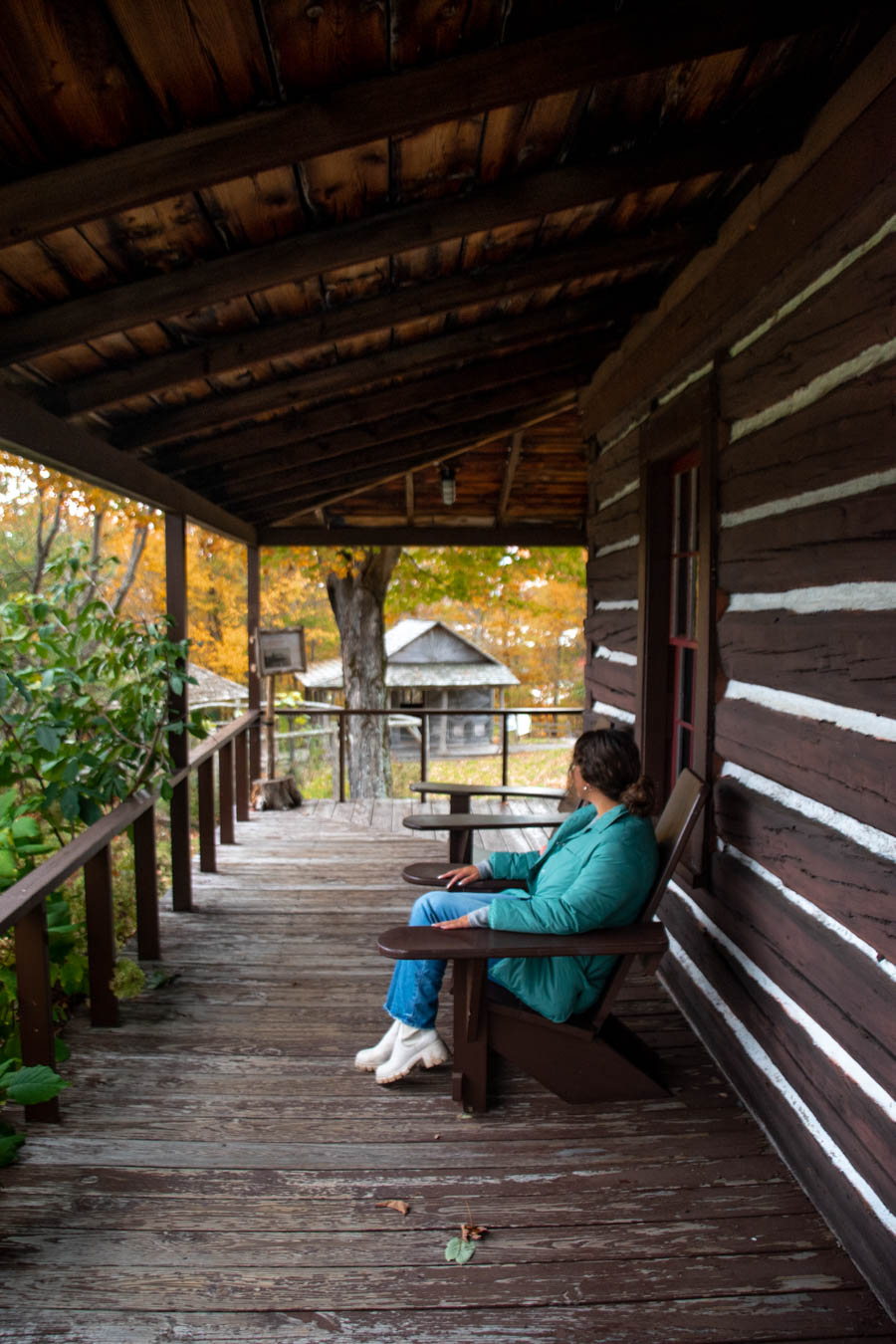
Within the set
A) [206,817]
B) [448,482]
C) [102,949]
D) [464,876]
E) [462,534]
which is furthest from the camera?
[462,534]

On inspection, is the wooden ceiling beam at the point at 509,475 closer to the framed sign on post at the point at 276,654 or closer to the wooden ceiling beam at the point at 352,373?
the framed sign on post at the point at 276,654

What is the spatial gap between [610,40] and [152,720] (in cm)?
326

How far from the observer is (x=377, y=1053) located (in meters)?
2.93

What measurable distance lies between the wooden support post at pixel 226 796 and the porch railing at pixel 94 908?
856mm

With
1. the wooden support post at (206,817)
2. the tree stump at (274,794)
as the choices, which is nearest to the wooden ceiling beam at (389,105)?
the wooden support post at (206,817)

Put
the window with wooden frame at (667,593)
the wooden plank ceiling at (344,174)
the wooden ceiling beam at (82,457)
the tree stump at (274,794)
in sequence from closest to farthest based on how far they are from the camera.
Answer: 1. the wooden plank ceiling at (344,174)
2. the wooden ceiling beam at (82,457)
3. the window with wooden frame at (667,593)
4. the tree stump at (274,794)

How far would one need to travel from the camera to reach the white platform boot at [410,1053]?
9.30 ft

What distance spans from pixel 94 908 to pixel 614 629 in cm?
297

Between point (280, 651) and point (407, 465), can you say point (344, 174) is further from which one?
point (280, 651)

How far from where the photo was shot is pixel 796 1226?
2131mm

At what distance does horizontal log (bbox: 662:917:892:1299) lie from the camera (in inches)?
75.7

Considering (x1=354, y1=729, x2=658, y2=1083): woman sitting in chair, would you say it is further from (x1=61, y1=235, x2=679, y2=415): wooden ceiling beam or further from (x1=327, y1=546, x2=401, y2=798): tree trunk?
(x1=327, y1=546, x2=401, y2=798): tree trunk

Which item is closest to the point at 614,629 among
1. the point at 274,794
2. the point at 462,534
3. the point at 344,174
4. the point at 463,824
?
the point at 463,824

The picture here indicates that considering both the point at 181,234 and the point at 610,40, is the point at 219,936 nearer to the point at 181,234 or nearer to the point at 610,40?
the point at 181,234
